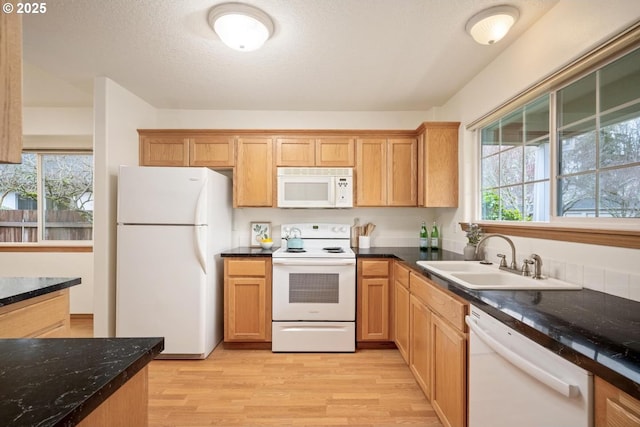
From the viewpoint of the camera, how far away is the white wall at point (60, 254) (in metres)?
3.40

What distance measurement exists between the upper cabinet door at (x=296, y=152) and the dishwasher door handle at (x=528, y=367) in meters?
2.20

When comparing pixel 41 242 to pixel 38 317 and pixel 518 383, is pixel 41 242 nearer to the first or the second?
pixel 38 317

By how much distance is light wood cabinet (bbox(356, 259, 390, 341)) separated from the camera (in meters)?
2.72

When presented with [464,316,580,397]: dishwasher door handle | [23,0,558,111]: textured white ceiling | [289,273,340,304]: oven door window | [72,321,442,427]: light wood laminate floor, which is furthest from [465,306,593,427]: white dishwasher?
[23,0,558,111]: textured white ceiling

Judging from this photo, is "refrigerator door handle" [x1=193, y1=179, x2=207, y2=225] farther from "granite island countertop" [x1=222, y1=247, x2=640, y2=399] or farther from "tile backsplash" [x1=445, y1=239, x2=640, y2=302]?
"tile backsplash" [x1=445, y1=239, x2=640, y2=302]

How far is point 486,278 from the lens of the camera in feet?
→ 6.34

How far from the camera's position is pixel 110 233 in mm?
2594

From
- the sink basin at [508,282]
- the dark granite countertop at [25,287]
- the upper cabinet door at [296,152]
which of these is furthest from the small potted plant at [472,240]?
the dark granite countertop at [25,287]

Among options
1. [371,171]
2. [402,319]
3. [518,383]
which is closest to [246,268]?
[402,319]

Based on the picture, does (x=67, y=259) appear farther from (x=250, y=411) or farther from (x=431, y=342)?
(x=431, y=342)

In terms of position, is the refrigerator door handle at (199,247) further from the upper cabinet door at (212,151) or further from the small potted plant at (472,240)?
the small potted plant at (472,240)

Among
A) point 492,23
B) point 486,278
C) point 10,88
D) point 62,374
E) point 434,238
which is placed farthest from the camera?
point 434,238

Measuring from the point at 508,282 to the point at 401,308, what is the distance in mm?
924

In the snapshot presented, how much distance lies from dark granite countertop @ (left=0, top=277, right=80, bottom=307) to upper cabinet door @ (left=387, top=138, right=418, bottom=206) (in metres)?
2.64
